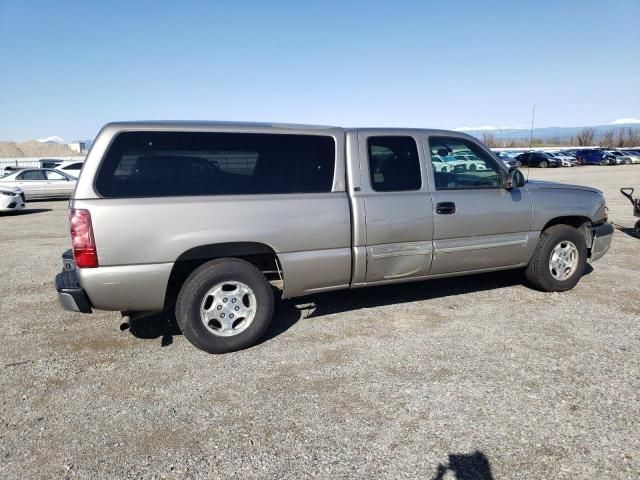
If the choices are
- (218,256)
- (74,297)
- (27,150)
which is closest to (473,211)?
(218,256)

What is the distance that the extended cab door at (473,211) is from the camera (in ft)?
15.7

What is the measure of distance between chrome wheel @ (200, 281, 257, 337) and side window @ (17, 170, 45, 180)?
1748 cm

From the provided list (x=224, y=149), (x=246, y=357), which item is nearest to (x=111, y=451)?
(x=246, y=357)

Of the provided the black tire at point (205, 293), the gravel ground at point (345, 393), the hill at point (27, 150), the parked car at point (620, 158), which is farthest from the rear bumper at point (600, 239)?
the hill at point (27, 150)

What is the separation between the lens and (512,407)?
124 inches

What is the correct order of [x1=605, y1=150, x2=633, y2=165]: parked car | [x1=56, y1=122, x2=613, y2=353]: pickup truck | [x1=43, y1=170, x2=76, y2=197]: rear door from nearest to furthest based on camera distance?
[x1=56, y1=122, x2=613, y2=353]: pickup truck, [x1=43, y1=170, x2=76, y2=197]: rear door, [x1=605, y1=150, x2=633, y2=165]: parked car

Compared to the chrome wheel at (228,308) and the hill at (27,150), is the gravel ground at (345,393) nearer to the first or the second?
the chrome wheel at (228,308)

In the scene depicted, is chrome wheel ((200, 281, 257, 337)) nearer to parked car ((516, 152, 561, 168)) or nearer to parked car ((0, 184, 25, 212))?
parked car ((0, 184, 25, 212))

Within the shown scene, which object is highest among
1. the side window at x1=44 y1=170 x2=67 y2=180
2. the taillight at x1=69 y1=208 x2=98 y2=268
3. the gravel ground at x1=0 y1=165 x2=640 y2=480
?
the side window at x1=44 y1=170 x2=67 y2=180

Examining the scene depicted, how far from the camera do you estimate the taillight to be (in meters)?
3.55

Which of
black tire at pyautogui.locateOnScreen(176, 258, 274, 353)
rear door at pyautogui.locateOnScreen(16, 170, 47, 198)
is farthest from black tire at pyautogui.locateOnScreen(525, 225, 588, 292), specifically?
rear door at pyautogui.locateOnScreen(16, 170, 47, 198)

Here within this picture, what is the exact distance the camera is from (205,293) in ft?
13.1

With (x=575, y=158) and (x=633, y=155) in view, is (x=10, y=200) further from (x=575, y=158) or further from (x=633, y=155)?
(x=633, y=155)

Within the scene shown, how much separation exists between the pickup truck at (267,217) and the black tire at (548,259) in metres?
0.15
